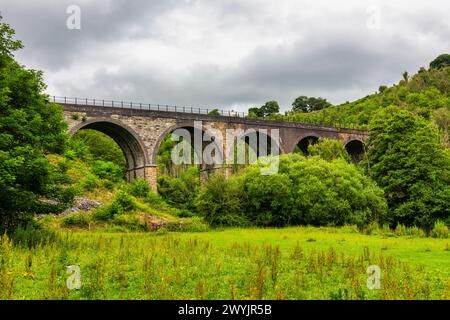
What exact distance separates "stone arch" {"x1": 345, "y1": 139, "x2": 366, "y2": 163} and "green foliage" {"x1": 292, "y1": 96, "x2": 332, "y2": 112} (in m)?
67.8

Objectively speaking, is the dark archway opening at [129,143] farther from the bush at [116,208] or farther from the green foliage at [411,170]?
the green foliage at [411,170]

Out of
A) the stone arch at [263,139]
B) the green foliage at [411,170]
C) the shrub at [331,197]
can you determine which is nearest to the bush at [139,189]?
the shrub at [331,197]

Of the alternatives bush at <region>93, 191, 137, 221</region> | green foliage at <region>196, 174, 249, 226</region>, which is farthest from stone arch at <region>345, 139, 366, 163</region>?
bush at <region>93, 191, 137, 221</region>

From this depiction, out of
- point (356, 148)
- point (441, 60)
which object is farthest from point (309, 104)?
point (356, 148)

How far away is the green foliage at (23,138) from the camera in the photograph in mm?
15453

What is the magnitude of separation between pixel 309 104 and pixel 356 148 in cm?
7208

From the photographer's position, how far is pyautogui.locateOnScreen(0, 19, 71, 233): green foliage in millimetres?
15453

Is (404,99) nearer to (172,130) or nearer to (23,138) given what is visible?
(172,130)

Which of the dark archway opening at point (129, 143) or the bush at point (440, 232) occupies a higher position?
the dark archway opening at point (129, 143)

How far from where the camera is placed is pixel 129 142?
4531 centimetres

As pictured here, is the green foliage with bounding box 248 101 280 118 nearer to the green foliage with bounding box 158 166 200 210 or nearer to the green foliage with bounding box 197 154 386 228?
the green foliage with bounding box 158 166 200 210

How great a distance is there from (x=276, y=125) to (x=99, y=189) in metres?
25.3

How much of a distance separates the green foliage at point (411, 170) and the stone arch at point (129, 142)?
21.8 metres

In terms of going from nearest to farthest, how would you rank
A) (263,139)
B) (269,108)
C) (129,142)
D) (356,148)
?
(129,142) → (263,139) → (356,148) → (269,108)
